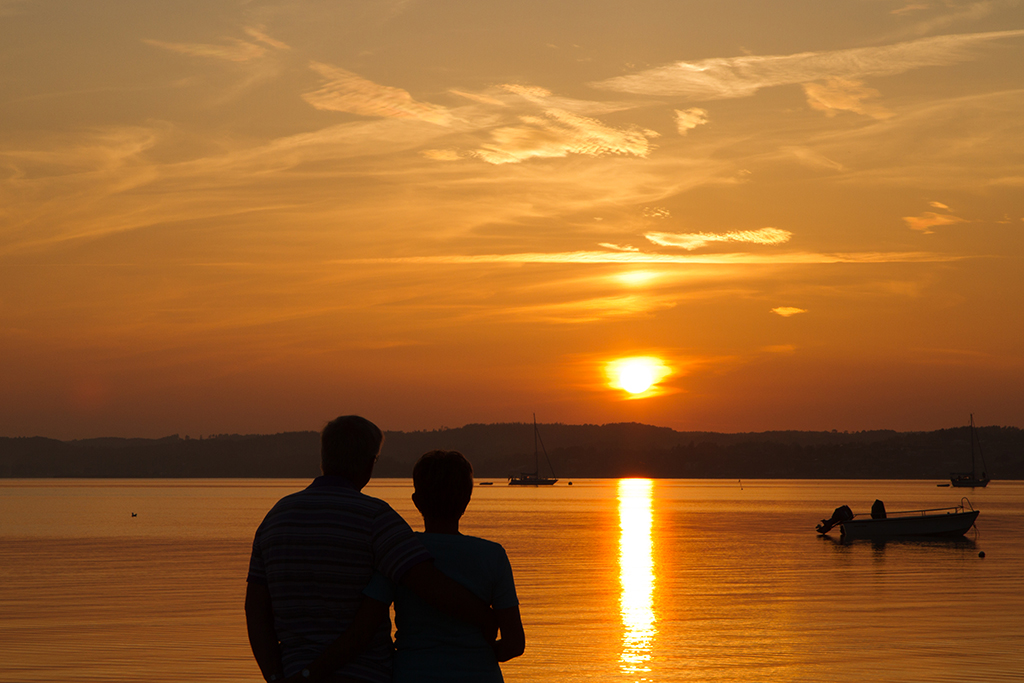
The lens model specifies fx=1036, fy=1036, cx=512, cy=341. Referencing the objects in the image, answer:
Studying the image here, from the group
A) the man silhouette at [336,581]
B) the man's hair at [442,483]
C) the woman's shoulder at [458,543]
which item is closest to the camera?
the man silhouette at [336,581]

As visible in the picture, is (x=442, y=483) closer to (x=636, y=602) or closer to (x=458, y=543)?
(x=458, y=543)

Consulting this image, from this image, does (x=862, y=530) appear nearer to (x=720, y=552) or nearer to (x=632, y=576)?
(x=720, y=552)

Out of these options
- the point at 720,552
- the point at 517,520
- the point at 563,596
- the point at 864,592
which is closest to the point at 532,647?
the point at 563,596

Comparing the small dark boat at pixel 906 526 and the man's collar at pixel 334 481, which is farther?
the small dark boat at pixel 906 526

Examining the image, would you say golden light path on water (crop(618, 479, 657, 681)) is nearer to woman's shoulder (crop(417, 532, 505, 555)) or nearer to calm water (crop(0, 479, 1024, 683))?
calm water (crop(0, 479, 1024, 683))

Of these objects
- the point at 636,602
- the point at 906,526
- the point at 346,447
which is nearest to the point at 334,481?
the point at 346,447

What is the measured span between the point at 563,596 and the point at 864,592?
10.1 metres

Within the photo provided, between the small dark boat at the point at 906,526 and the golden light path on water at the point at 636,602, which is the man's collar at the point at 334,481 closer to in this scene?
the golden light path on water at the point at 636,602

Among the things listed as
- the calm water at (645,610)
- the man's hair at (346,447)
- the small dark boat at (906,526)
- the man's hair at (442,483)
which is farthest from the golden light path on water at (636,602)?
the man's hair at (346,447)

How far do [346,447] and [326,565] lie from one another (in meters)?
0.54

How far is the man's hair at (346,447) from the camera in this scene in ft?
15.6

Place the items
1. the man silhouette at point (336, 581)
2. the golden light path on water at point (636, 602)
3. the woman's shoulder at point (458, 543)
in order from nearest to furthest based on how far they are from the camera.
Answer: the man silhouette at point (336, 581)
the woman's shoulder at point (458, 543)
the golden light path on water at point (636, 602)

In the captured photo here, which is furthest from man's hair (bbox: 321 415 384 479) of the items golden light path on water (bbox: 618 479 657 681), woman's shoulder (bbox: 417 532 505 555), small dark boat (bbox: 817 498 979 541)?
small dark boat (bbox: 817 498 979 541)

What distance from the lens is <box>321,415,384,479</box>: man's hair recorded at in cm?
475
